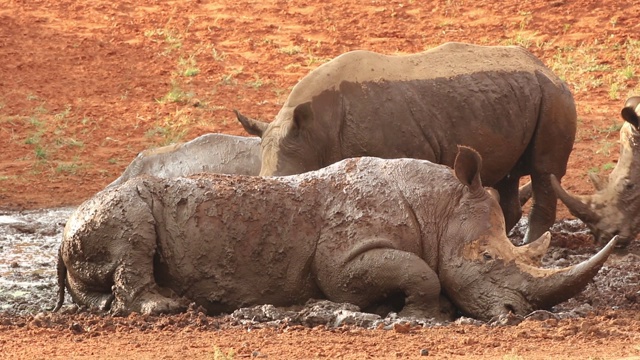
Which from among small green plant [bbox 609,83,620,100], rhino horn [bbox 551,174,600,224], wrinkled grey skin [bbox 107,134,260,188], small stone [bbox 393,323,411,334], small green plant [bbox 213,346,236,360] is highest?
small green plant [bbox 213,346,236,360]

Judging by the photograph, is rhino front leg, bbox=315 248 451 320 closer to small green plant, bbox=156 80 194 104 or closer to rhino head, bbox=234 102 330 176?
rhino head, bbox=234 102 330 176

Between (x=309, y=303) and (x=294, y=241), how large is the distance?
1.34 ft

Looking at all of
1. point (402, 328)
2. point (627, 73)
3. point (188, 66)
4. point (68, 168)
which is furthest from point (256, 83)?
point (402, 328)

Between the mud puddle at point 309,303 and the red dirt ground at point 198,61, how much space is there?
4.99ft

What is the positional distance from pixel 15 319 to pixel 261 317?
1573 mm

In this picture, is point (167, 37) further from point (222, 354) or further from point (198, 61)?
point (222, 354)

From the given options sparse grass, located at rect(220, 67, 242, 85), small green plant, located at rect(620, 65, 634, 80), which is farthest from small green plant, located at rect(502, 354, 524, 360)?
sparse grass, located at rect(220, 67, 242, 85)

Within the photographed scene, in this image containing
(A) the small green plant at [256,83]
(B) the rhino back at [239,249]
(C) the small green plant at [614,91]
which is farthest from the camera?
(A) the small green plant at [256,83]

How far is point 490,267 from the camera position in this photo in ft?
30.2

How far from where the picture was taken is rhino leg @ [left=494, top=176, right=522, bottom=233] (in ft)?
43.1

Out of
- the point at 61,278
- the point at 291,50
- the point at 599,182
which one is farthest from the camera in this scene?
the point at 291,50

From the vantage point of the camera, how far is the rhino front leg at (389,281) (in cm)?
917

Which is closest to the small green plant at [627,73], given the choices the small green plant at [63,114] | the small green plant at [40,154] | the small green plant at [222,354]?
the small green plant at [63,114]

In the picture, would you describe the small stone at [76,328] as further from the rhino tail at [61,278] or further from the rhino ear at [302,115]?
the rhino ear at [302,115]
